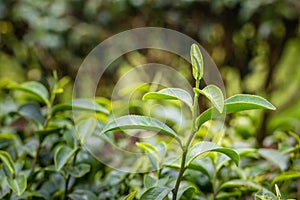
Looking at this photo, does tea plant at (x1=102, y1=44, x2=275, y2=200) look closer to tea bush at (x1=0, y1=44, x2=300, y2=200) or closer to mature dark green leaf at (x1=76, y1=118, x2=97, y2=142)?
tea bush at (x1=0, y1=44, x2=300, y2=200)

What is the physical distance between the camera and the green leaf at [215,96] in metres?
0.74

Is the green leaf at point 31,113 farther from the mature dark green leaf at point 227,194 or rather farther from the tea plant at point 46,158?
the mature dark green leaf at point 227,194

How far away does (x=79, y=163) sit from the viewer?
1082 millimetres

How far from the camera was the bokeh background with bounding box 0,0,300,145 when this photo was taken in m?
2.32

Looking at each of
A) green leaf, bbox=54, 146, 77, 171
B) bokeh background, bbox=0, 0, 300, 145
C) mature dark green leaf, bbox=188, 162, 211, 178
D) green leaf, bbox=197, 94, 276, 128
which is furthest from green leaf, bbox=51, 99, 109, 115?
bokeh background, bbox=0, 0, 300, 145

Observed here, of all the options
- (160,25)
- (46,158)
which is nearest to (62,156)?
(46,158)

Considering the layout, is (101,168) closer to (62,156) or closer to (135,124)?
(62,156)

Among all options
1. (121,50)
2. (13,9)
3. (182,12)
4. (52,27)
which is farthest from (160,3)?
(13,9)

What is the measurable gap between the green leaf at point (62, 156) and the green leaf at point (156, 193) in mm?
216

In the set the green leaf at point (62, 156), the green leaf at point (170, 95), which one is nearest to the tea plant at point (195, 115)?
the green leaf at point (170, 95)

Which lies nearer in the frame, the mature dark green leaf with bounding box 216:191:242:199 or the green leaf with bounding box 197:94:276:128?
the green leaf with bounding box 197:94:276:128

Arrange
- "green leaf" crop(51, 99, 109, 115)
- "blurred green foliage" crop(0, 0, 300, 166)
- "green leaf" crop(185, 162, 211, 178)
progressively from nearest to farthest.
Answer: "green leaf" crop(185, 162, 211, 178) → "green leaf" crop(51, 99, 109, 115) → "blurred green foliage" crop(0, 0, 300, 166)

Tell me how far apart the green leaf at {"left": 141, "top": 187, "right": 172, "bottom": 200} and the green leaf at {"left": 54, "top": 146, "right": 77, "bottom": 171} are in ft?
0.71

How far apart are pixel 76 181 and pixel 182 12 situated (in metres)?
1.47
